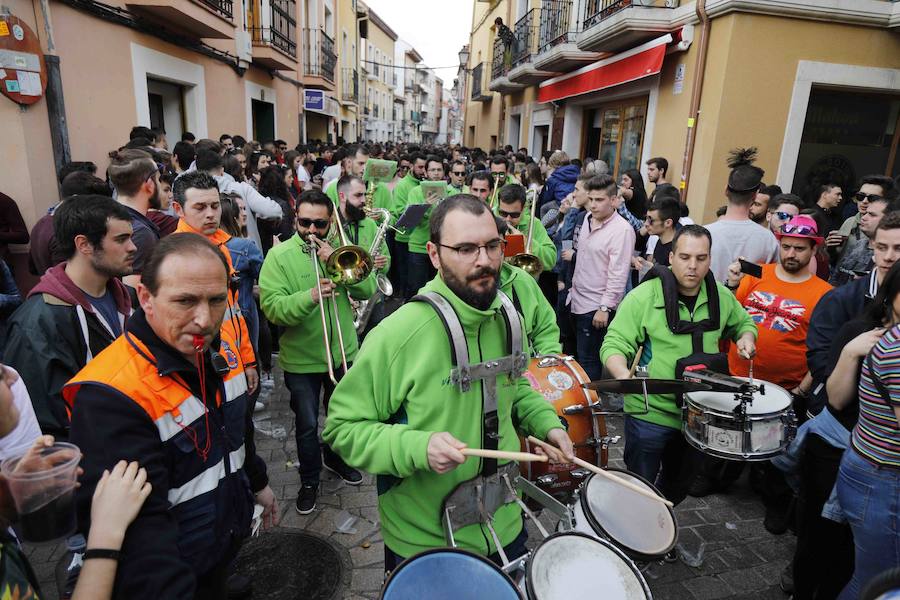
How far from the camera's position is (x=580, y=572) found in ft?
6.32

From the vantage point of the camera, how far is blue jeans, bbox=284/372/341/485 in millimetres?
3945

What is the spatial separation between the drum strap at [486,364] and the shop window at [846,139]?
8571mm

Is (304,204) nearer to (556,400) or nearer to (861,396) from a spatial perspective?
(556,400)

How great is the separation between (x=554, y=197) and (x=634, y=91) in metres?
3.80

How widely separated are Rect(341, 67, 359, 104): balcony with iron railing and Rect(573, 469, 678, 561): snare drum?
32415 millimetres

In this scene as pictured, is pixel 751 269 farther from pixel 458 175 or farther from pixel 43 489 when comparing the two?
pixel 458 175

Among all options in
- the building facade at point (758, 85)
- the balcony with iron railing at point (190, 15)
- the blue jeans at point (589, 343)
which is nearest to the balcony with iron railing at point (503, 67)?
the building facade at point (758, 85)

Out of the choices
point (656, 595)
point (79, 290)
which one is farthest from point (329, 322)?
point (656, 595)

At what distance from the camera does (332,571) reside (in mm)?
3406

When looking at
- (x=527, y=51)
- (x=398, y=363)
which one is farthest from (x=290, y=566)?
(x=527, y=51)

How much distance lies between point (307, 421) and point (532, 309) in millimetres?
1917

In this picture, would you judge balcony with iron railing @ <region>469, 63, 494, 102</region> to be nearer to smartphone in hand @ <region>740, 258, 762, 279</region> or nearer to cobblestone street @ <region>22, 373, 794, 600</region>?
smartphone in hand @ <region>740, 258, 762, 279</region>

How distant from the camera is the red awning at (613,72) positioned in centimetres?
914

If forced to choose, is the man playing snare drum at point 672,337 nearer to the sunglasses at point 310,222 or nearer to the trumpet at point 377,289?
the sunglasses at point 310,222
